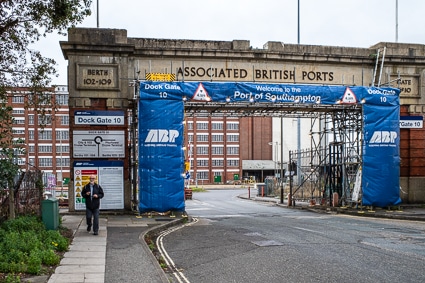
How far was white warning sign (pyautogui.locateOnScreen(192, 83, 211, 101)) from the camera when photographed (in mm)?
21703

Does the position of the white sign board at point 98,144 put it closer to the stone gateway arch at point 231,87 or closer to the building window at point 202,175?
the stone gateway arch at point 231,87

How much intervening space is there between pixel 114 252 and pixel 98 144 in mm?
10342

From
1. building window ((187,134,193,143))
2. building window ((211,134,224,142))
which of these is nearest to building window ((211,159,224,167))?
building window ((211,134,224,142))

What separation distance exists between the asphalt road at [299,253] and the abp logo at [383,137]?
7.08 meters

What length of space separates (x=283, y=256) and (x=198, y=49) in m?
13.8

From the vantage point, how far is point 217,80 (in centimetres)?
2334

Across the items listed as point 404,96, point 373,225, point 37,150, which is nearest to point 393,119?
point 404,96

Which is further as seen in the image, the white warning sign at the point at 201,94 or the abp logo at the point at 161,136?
the white warning sign at the point at 201,94

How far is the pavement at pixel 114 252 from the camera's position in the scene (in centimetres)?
880

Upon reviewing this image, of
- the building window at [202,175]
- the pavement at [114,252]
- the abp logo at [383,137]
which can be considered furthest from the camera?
the building window at [202,175]

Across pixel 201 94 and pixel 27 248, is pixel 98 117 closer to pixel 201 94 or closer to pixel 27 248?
pixel 201 94

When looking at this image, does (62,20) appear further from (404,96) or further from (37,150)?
(37,150)

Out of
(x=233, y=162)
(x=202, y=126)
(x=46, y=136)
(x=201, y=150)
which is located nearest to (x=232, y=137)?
(x=233, y=162)

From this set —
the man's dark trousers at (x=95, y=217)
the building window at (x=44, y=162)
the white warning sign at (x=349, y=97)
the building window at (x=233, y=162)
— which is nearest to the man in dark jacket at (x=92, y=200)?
the man's dark trousers at (x=95, y=217)
